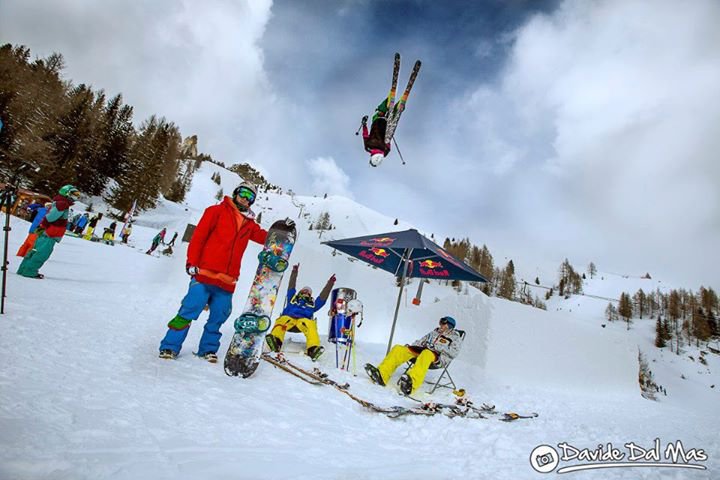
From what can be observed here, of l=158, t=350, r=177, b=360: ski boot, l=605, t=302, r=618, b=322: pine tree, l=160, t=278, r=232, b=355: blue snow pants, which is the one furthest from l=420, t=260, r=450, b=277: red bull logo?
l=605, t=302, r=618, b=322: pine tree

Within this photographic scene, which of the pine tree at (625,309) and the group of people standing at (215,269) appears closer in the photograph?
the group of people standing at (215,269)

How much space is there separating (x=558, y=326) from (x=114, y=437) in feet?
32.1

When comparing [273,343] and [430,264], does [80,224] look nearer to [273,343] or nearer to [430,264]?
[273,343]

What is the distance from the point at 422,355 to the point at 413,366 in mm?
211

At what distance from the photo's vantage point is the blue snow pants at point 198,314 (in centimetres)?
316

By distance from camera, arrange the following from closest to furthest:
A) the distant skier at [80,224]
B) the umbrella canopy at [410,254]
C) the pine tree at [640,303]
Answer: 1. the umbrella canopy at [410,254]
2. the distant skier at [80,224]
3. the pine tree at [640,303]

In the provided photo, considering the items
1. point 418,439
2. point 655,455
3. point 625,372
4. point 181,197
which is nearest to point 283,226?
point 418,439

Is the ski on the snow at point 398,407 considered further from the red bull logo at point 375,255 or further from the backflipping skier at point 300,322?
the red bull logo at point 375,255

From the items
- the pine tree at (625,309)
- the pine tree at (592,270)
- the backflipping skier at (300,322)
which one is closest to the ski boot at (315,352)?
the backflipping skier at (300,322)

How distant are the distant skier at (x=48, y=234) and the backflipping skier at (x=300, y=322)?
410 centimetres

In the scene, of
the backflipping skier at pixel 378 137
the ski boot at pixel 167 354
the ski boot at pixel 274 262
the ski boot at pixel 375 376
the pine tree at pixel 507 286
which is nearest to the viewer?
the ski boot at pixel 167 354

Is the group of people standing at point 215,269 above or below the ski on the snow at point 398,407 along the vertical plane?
above

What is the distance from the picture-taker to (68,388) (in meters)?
1.79

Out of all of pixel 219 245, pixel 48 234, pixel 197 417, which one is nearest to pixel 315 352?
pixel 219 245
